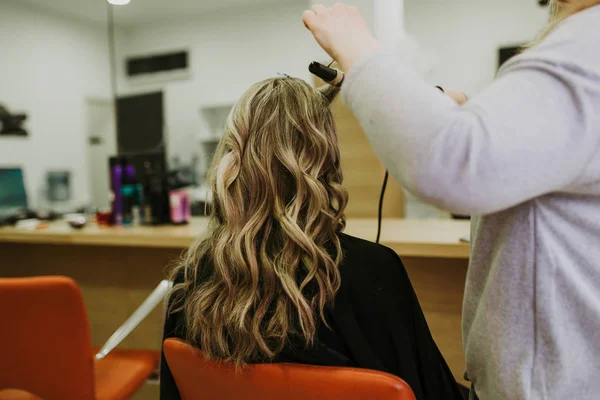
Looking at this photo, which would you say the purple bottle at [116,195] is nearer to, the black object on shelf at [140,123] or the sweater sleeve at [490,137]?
the sweater sleeve at [490,137]

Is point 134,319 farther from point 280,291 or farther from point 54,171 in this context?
point 54,171

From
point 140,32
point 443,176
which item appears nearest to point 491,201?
point 443,176

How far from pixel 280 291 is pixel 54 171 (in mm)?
4165

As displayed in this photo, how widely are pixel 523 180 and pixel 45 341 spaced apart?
124cm

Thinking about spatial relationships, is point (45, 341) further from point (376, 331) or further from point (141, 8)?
point (141, 8)

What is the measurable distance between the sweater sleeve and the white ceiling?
4.60 m

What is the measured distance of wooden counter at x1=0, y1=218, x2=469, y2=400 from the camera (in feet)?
5.30

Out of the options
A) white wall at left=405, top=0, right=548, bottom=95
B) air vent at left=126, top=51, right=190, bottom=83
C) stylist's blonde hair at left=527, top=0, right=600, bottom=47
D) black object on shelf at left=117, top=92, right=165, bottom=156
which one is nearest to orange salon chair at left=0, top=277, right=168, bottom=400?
stylist's blonde hair at left=527, top=0, right=600, bottom=47

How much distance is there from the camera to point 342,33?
54 centimetres

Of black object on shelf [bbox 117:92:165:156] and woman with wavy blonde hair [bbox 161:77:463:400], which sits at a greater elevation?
black object on shelf [bbox 117:92:165:156]

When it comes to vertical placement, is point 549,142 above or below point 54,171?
above

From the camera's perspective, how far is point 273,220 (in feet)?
2.80

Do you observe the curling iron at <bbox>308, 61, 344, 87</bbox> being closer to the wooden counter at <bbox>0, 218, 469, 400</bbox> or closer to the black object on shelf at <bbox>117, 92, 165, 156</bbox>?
the wooden counter at <bbox>0, 218, 469, 400</bbox>

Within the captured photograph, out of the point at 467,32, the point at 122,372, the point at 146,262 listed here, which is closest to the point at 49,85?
the point at 146,262
